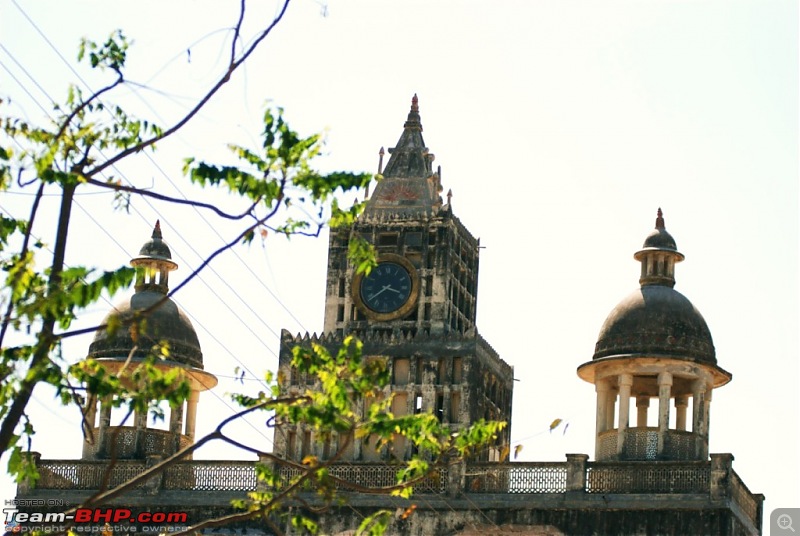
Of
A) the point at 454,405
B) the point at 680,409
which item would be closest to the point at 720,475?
the point at 680,409

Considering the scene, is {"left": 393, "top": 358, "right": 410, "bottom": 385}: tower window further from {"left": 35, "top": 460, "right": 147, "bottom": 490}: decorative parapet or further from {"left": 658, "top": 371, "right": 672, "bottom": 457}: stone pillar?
{"left": 35, "top": 460, "right": 147, "bottom": 490}: decorative parapet

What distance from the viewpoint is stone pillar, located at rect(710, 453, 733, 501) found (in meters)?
53.2

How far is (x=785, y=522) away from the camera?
172 feet

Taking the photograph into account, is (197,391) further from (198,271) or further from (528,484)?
(198,271)

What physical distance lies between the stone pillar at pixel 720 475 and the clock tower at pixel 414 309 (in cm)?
614

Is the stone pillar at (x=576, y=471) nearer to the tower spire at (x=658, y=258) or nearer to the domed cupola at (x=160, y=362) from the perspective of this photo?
the tower spire at (x=658, y=258)

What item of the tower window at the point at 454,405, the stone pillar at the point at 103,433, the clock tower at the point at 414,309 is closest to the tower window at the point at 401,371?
the clock tower at the point at 414,309

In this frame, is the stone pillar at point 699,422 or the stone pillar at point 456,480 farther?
the stone pillar at point 699,422

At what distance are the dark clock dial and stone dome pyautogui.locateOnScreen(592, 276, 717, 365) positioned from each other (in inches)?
213

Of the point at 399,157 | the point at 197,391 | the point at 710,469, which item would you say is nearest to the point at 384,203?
the point at 399,157

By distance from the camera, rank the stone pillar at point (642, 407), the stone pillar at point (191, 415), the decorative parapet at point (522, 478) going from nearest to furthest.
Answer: the decorative parapet at point (522, 478) → the stone pillar at point (642, 407) → the stone pillar at point (191, 415)

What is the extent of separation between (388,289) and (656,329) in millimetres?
7364

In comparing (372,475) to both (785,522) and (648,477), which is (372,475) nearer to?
(648,477)

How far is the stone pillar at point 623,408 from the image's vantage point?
181ft
